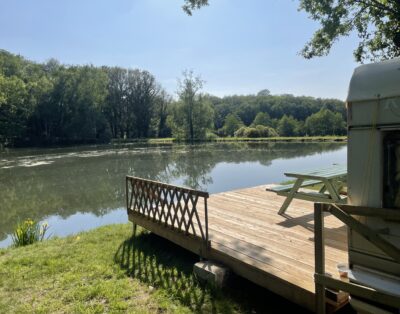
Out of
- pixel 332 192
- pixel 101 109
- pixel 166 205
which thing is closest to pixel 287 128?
pixel 101 109

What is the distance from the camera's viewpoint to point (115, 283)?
3873 millimetres

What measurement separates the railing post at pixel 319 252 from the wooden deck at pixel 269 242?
0.27 feet

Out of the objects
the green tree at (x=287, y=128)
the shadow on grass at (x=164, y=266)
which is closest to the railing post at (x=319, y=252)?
the shadow on grass at (x=164, y=266)

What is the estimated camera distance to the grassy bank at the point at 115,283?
3312 millimetres

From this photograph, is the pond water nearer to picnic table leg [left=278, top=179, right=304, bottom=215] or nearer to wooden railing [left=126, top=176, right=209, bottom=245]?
wooden railing [left=126, top=176, right=209, bottom=245]

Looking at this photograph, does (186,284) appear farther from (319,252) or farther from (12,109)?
(12,109)

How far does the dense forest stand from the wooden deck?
32863 mm

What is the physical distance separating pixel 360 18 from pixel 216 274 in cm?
882

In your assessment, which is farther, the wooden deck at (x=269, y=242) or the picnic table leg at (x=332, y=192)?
the picnic table leg at (x=332, y=192)

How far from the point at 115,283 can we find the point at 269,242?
1931 millimetres

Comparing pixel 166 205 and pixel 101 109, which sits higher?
pixel 101 109

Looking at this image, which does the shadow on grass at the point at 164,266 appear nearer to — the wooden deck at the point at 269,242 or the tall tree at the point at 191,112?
the wooden deck at the point at 269,242

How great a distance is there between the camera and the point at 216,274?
11.4ft

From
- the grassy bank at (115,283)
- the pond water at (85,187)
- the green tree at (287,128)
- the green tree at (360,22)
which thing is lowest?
the pond water at (85,187)
